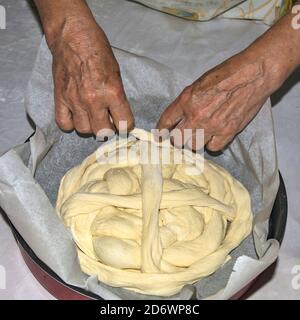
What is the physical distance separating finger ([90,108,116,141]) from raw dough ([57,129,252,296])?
0.25ft

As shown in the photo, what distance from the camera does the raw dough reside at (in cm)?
86

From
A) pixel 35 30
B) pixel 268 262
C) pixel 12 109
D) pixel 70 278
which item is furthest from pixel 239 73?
pixel 35 30

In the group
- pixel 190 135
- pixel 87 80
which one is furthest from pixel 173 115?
pixel 87 80

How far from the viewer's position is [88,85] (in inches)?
34.9

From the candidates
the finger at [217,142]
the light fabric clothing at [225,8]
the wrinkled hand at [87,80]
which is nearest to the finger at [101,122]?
the wrinkled hand at [87,80]

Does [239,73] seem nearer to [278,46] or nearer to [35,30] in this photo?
[278,46]

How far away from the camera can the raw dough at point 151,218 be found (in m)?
0.86

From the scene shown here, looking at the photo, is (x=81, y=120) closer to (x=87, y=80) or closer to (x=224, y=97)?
(x=87, y=80)

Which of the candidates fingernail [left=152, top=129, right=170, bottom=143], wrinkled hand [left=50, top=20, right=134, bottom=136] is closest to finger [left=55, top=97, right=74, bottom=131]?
wrinkled hand [left=50, top=20, right=134, bottom=136]

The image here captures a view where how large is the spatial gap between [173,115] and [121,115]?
0.08 metres

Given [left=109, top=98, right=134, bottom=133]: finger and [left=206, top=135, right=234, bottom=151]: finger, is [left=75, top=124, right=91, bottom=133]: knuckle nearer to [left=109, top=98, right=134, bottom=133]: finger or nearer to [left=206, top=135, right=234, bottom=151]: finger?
[left=109, top=98, right=134, bottom=133]: finger

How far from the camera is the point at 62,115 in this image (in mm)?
939

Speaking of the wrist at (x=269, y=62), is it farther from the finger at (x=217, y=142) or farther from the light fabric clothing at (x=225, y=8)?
the light fabric clothing at (x=225, y=8)

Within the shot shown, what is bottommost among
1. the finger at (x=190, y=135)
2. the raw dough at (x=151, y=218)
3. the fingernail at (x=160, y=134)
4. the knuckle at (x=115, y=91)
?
Result: the raw dough at (x=151, y=218)
